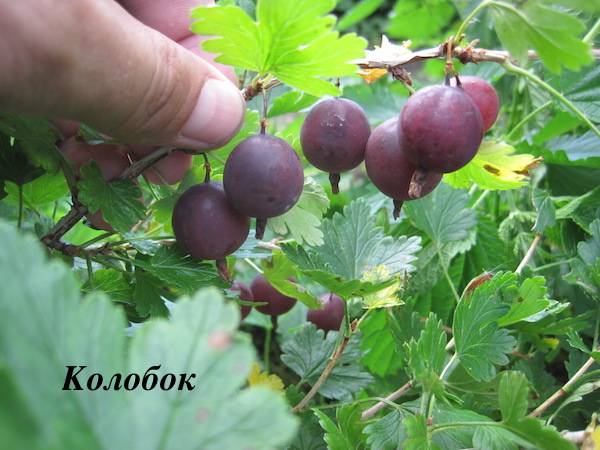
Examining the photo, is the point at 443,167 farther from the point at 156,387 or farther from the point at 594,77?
the point at 594,77

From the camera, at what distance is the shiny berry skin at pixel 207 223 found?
619 millimetres

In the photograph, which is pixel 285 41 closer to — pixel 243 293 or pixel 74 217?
pixel 74 217

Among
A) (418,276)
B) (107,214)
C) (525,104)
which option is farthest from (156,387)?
(525,104)

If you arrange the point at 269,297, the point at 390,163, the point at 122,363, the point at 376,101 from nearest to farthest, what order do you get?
1. the point at 122,363
2. the point at 390,163
3. the point at 269,297
4. the point at 376,101

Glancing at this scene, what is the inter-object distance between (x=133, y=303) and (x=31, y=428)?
0.45 metres

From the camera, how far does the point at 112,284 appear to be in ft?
2.32

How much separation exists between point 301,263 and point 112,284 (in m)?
0.22

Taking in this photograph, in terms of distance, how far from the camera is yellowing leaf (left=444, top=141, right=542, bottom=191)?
68 centimetres

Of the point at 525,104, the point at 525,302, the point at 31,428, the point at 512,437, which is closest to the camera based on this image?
the point at 31,428

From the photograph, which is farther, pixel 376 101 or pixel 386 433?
pixel 376 101

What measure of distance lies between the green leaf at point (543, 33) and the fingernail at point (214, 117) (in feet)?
0.89

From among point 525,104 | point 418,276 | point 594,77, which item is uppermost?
point 594,77

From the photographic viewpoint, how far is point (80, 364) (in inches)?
13.0

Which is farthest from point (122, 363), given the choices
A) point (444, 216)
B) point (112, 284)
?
point (444, 216)
